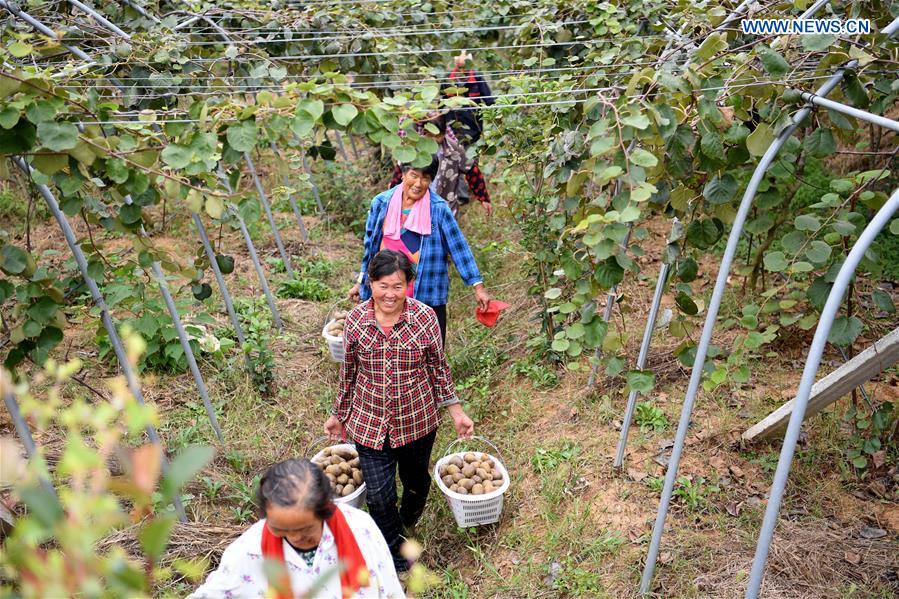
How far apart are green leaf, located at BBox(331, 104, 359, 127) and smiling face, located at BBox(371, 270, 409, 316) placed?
688 millimetres

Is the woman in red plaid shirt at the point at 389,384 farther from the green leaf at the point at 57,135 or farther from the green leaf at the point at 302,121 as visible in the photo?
the green leaf at the point at 57,135

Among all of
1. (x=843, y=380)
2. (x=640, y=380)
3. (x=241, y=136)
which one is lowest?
(x=843, y=380)

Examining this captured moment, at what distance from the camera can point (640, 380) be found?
2881 mm

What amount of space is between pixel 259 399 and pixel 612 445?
7.12 feet

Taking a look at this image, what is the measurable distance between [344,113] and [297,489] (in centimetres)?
128

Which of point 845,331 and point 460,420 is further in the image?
point 460,420

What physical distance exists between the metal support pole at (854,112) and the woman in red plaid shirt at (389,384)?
63.2 inches

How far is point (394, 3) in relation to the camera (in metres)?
6.37

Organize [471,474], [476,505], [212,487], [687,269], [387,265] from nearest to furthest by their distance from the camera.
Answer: [687,269], [387,265], [476,505], [471,474], [212,487]

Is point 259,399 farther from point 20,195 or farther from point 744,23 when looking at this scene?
point 20,195

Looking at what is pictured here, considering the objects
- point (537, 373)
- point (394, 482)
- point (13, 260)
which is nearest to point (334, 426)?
point (394, 482)

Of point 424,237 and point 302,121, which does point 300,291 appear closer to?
point 424,237

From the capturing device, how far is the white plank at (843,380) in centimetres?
304

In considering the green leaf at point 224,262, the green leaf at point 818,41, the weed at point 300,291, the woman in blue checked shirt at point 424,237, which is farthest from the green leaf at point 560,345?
the weed at point 300,291
